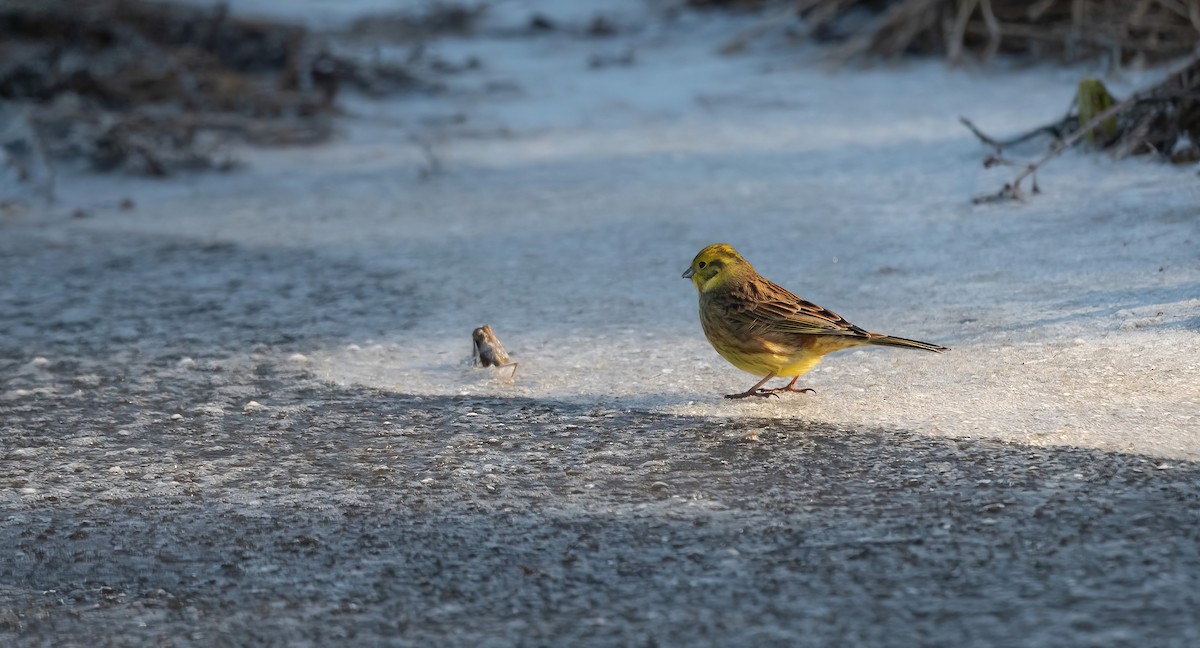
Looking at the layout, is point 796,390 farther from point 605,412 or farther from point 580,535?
point 580,535

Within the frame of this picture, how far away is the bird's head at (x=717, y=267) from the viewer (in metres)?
3.92

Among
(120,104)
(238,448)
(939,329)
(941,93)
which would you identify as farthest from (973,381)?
(120,104)

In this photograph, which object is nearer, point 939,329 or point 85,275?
point 939,329

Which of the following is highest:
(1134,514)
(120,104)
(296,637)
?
(120,104)

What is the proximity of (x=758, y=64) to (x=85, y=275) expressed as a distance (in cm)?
527

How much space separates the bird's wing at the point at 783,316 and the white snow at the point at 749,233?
0.69 ft

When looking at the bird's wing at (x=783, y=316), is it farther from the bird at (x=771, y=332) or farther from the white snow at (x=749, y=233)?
the white snow at (x=749, y=233)

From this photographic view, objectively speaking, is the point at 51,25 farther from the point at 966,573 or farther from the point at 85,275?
the point at 966,573

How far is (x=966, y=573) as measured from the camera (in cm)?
251

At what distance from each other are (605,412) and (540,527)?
2.71ft

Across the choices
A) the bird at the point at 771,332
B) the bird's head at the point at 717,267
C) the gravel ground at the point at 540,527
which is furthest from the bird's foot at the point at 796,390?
the bird's head at the point at 717,267

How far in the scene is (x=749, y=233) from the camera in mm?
5621

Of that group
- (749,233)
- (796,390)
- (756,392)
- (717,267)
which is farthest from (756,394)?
(749,233)

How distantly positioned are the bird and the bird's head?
2cm
